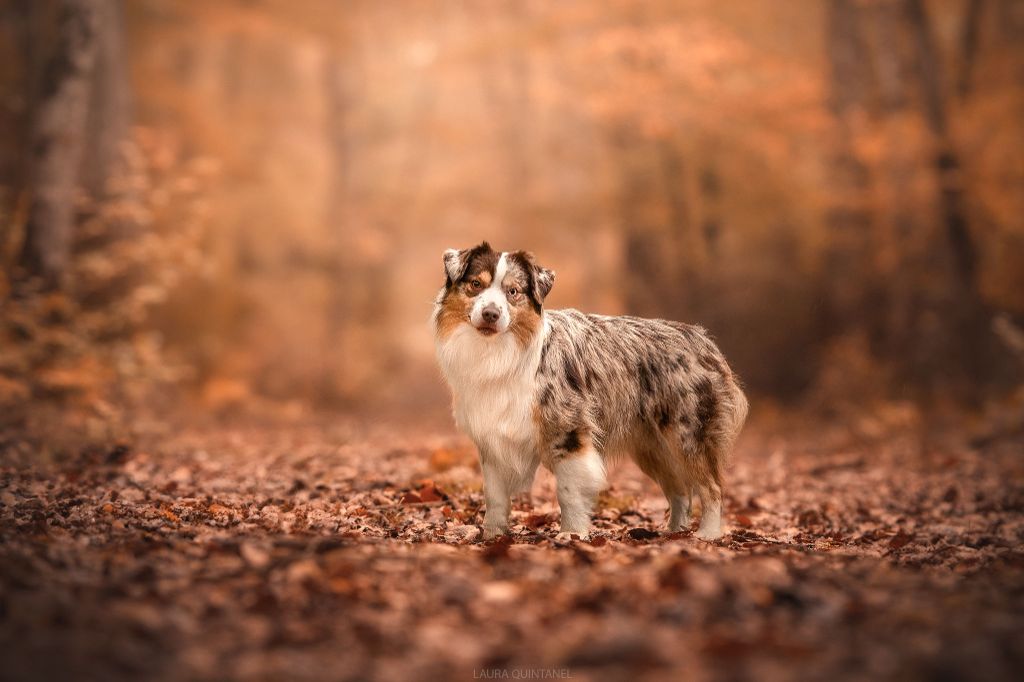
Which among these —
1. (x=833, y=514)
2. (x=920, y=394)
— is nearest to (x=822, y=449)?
(x=920, y=394)

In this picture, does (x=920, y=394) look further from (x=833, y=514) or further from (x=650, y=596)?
(x=650, y=596)

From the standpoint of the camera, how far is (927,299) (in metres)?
14.0

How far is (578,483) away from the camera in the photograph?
16.3 ft

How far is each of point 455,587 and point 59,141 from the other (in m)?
8.87

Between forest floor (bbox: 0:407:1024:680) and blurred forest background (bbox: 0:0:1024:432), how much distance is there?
15.4ft

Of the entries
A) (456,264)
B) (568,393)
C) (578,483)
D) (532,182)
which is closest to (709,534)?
(578,483)

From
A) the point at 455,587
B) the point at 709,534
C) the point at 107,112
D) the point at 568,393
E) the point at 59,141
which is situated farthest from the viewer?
the point at 107,112

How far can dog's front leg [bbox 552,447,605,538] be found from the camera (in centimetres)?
496

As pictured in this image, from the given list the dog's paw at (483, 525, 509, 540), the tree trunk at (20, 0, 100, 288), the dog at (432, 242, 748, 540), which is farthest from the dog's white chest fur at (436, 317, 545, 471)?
the tree trunk at (20, 0, 100, 288)

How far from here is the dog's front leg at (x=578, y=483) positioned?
4.96 m

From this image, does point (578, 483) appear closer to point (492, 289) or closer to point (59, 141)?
point (492, 289)

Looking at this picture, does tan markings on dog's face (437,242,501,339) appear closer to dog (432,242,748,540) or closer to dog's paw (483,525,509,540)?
dog (432,242,748,540)

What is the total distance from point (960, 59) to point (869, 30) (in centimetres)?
175

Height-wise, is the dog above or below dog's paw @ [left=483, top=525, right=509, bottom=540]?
above
